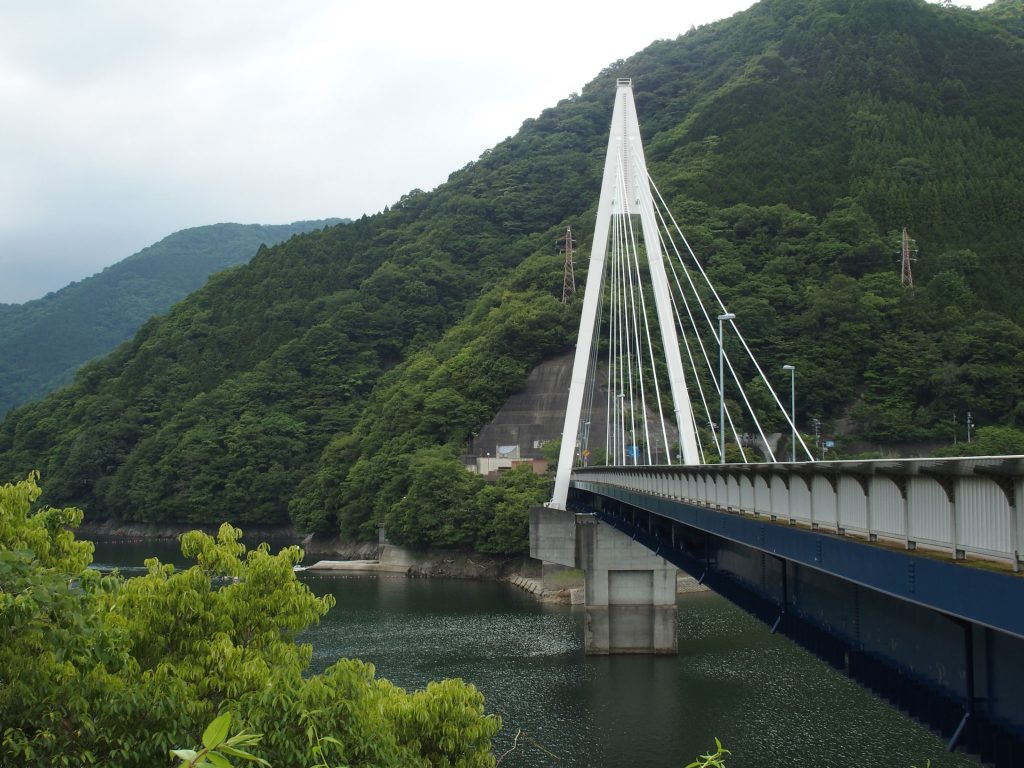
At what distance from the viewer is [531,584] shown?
2035 inches

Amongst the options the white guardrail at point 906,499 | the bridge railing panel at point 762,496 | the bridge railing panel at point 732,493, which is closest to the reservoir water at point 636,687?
the bridge railing panel at point 732,493

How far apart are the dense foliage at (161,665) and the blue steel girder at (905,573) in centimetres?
434

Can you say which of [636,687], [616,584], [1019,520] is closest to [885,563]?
[1019,520]

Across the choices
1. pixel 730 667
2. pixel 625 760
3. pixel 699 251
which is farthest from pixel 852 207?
pixel 625 760

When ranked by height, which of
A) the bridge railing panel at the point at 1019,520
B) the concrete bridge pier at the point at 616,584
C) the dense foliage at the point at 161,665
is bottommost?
the concrete bridge pier at the point at 616,584

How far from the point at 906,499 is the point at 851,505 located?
156 cm

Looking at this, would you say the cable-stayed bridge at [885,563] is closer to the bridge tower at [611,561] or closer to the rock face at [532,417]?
the bridge tower at [611,561]

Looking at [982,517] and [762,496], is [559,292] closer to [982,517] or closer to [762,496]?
[762,496]

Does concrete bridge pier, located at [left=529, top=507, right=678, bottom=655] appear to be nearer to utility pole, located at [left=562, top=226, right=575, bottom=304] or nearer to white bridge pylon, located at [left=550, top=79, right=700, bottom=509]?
white bridge pylon, located at [left=550, top=79, right=700, bottom=509]

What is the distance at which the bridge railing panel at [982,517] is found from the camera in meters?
6.92

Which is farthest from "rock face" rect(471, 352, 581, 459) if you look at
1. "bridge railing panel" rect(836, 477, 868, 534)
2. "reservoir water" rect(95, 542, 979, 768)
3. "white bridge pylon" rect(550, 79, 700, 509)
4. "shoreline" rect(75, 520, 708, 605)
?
"bridge railing panel" rect(836, 477, 868, 534)

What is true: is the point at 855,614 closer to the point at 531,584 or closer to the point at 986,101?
the point at 531,584

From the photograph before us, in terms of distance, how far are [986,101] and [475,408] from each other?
58.2m

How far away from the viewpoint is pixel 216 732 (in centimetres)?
297
